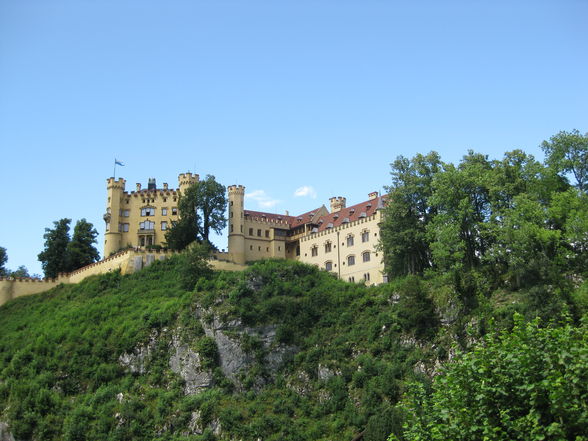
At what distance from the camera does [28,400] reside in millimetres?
59500

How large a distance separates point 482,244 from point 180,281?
103ft

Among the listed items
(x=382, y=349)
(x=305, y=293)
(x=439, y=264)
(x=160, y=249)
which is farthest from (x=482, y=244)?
(x=160, y=249)

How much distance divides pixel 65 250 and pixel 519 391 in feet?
231

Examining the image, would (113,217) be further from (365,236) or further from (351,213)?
(365,236)

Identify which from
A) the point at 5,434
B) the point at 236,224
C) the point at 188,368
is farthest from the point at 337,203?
the point at 5,434

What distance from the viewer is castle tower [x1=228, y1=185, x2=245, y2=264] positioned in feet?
276

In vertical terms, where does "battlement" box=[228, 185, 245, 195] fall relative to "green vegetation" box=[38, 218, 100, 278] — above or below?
above

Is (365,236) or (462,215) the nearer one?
(462,215)

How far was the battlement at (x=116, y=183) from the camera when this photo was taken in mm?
88250

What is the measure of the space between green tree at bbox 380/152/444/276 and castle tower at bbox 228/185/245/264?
23.4m

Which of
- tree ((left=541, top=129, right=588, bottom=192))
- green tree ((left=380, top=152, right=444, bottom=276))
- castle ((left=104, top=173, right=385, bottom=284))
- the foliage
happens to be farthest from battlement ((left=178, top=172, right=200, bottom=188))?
the foliage

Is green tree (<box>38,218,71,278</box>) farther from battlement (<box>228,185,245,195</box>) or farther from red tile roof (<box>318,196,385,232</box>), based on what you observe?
red tile roof (<box>318,196,385,232</box>)

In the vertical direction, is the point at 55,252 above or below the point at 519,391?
above

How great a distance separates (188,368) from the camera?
59.8 meters
